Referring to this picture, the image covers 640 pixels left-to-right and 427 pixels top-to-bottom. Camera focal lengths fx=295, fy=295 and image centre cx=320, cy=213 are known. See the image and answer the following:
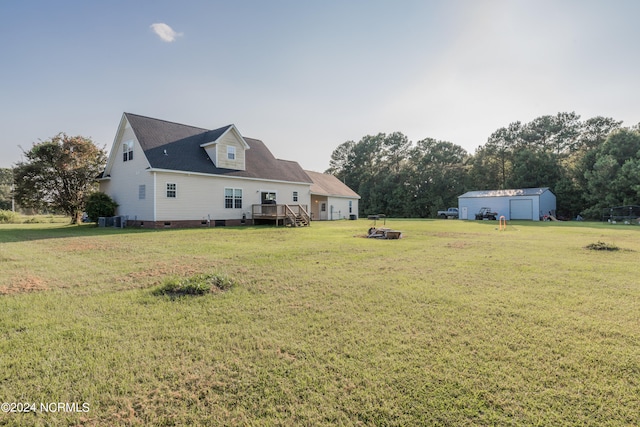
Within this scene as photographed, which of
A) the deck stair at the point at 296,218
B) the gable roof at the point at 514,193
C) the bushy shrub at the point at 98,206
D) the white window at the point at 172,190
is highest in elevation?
the gable roof at the point at 514,193

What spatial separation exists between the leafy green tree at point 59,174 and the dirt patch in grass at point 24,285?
2231cm

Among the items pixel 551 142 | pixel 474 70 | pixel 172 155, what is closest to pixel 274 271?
pixel 474 70

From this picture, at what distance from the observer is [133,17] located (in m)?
12.1

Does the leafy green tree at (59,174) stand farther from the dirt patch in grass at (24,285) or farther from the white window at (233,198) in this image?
the dirt patch in grass at (24,285)

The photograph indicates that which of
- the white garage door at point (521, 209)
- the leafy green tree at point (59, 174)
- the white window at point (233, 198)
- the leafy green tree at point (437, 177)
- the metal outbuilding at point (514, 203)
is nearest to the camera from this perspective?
the white window at point (233, 198)

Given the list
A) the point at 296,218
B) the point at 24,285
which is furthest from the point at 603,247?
the point at 296,218

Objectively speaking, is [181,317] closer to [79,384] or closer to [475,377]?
[79,384]

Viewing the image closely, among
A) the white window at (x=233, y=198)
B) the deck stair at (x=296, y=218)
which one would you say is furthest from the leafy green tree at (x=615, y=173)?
the white window at (x=233, y=198)

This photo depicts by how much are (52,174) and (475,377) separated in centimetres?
3026

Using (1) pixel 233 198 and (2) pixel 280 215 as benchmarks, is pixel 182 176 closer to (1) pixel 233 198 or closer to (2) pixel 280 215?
(1) pixel 233 198

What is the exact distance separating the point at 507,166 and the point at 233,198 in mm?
41882

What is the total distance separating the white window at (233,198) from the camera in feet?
69.6

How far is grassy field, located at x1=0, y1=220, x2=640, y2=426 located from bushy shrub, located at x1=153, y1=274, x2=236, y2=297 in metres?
→ 0.23

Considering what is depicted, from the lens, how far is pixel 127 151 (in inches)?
787
